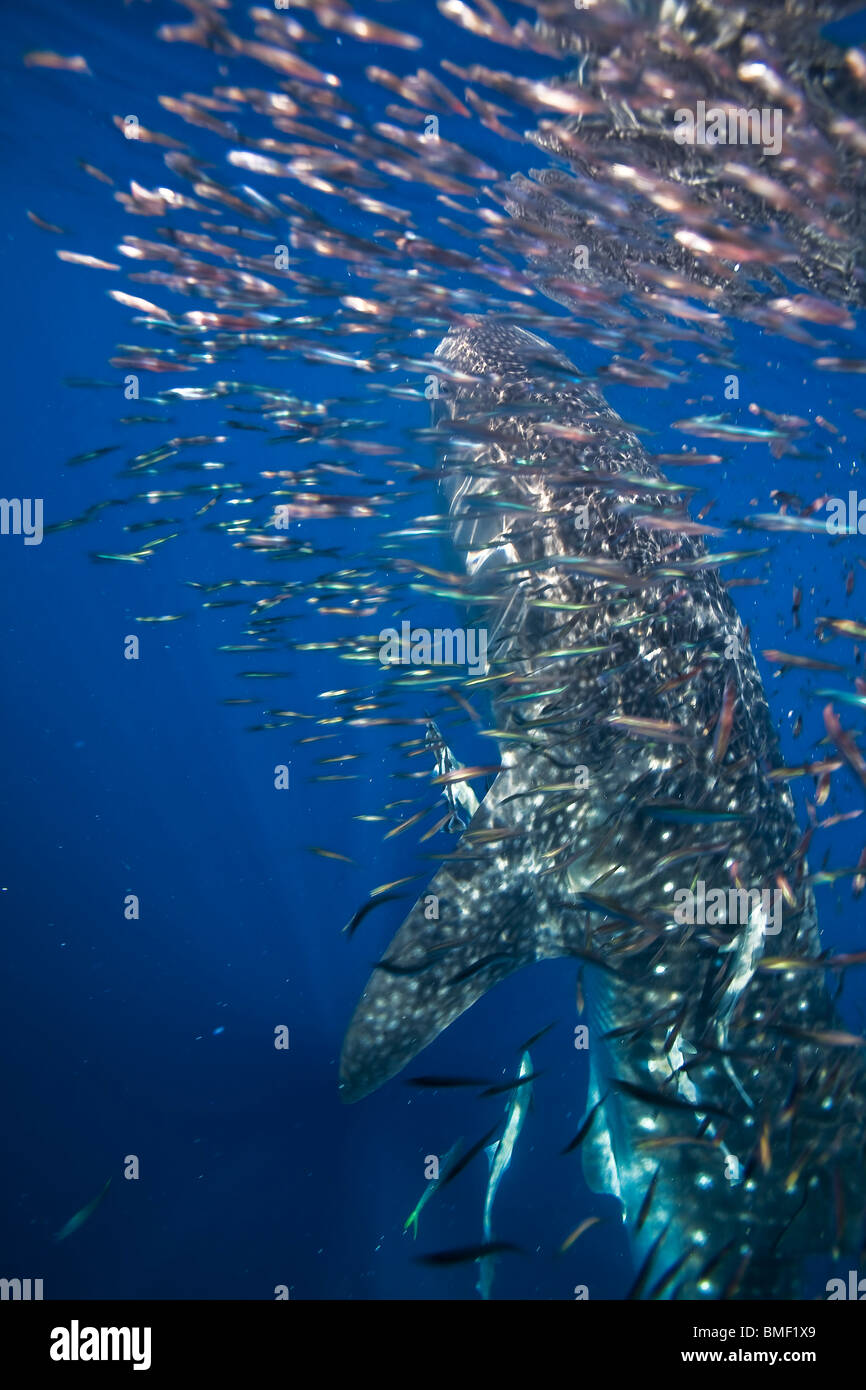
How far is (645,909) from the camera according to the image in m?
4.73

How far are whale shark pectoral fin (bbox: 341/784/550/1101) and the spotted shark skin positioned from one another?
0.6 inches

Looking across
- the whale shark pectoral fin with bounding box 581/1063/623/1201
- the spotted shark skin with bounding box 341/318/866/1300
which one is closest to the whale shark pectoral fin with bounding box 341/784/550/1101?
the spotted shark skin with bounding box 341/318/866/1300

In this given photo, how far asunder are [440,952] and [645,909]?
4.60 ft

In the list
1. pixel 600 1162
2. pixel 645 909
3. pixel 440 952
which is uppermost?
pixel 645 909

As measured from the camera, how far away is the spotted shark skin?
488 centimetres

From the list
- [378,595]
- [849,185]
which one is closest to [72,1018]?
[378,595]

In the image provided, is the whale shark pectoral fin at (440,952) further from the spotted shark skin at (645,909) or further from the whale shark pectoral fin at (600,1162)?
the whale shark pectoral fin at (600,1162)

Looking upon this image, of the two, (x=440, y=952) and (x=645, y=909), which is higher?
(x=645, y=909)

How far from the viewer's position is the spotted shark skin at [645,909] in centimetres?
488

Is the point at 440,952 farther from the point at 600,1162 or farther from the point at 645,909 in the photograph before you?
the point at 600,1162

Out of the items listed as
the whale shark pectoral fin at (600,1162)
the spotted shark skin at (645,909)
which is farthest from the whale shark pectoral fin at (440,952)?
the whale shark pectoral fin at (600,1162)

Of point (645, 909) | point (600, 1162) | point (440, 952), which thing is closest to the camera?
point (645, 909)

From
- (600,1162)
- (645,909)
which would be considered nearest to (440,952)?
(645,909)

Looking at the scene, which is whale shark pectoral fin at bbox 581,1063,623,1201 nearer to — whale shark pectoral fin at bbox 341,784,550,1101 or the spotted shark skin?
the spotted shark skin
